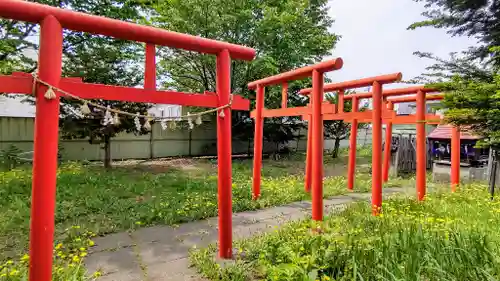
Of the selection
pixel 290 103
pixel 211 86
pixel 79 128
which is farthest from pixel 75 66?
pixel 290 103

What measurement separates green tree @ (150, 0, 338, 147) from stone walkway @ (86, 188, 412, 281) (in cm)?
591

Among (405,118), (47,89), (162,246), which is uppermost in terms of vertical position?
(405,118)

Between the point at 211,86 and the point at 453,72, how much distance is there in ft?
24.8

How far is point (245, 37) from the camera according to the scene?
9.84m

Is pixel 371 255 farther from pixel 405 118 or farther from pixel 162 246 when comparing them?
pixel 405 118

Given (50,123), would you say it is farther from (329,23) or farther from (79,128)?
(329,23)

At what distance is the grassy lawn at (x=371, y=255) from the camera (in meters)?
2.06

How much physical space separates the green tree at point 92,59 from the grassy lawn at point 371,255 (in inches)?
209

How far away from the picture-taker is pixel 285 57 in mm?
10070

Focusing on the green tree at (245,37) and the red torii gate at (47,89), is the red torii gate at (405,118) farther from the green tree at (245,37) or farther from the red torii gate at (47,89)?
the red torii gate at (47,89)

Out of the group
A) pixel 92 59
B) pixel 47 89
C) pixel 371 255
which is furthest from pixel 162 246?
pixel 92 59

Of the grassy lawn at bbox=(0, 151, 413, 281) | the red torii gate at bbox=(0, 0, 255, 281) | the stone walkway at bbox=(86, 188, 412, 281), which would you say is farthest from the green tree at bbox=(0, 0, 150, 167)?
the red torii gate at bbox=(0, 0, 255, 281)

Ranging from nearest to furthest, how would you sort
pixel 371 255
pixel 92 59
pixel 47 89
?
pixel 47 89 → pixel 371 255 → pixel 92 59

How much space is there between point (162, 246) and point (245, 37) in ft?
26.2
